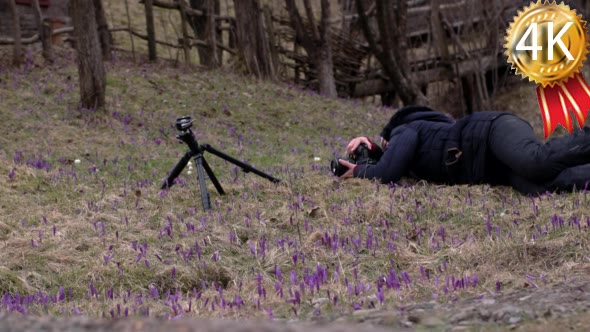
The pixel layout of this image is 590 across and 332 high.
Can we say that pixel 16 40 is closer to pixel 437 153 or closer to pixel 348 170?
pixel 348 170

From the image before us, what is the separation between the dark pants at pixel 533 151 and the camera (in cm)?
641

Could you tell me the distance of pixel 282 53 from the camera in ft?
66.4

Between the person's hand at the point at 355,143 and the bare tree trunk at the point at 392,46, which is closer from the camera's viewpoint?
the person's hand at the point at 355,143

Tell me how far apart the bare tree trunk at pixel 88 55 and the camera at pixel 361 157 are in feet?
19.0

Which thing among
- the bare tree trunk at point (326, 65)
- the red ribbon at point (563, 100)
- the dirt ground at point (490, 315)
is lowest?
the bare tree trunk at point (326, 65)

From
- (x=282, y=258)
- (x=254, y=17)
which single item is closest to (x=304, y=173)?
(x=282, y=258)

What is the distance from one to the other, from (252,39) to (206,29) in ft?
3.61

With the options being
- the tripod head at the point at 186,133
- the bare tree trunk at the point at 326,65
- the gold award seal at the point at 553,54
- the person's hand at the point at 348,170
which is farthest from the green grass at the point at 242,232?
the bare tree trunk at the point at 326,65

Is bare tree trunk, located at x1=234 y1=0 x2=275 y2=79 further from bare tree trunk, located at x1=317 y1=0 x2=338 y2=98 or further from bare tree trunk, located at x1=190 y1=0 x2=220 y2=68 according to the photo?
bare tree trunk, located at x1=317 y1=0 x2=338 y2=98

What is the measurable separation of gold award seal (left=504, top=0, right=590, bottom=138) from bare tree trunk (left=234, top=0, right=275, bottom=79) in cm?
1126

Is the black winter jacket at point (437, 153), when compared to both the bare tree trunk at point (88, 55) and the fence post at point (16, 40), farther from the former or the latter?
the fence post at point (16, 40)

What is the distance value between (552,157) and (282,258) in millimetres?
2590

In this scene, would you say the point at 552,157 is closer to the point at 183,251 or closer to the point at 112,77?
the point at 183,251

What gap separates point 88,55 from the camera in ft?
40.8
